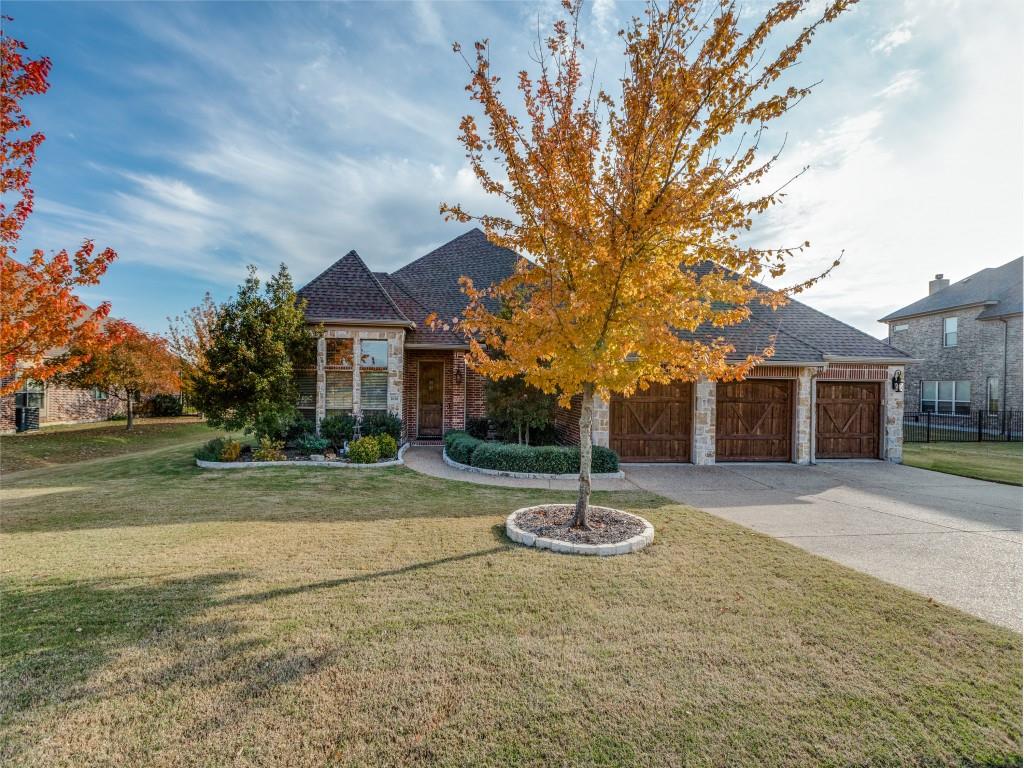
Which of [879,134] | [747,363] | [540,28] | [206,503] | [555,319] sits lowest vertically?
[206,503]

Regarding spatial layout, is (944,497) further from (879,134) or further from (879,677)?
(879,677)

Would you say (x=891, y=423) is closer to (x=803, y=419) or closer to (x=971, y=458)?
(x=803, y=419)

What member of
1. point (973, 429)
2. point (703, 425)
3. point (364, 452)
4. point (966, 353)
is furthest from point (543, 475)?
point (966, 353)

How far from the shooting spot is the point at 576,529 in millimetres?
5895

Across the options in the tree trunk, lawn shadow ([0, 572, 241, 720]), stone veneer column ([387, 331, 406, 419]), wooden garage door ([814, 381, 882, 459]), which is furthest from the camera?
stone veneer column ([387, 331, 406, 419])

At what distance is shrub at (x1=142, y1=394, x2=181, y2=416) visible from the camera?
25422 mm

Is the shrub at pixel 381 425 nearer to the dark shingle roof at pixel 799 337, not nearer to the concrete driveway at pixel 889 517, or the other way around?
the concrete driveway at pixel 889 517

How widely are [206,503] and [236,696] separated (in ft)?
18.7

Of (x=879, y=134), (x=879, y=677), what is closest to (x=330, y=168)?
(x=879, y=134)

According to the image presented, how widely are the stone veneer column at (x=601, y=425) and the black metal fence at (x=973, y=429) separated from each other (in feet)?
47.2

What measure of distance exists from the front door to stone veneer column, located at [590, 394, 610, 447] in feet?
18.0

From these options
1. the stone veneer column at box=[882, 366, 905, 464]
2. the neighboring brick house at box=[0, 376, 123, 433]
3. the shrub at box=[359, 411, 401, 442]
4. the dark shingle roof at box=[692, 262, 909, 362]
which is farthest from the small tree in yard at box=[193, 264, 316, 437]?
the stone veneer column at box=[882, 366, 905, 464]

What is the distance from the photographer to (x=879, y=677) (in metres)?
3.04

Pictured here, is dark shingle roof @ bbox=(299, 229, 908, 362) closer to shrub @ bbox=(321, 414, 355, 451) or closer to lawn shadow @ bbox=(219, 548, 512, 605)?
shrub @ bbox=(321, 414, 355, 451)
